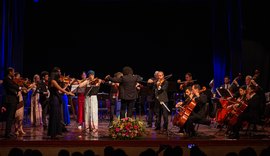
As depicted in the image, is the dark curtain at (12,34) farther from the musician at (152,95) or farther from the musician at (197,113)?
the musician at (197,113)

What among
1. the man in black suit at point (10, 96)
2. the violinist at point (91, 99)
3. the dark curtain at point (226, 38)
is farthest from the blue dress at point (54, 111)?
the dark curtain at point (226, 38)

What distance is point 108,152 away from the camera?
5590 millimetres

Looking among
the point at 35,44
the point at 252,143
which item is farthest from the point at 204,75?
the point at 252,143

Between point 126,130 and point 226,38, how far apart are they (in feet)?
29.3

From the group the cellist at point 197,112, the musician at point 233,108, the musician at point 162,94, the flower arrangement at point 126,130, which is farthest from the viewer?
the musician at point 162,94

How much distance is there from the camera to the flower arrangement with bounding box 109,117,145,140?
1002cm

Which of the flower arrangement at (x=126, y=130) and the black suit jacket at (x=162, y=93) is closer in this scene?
the flower arrangement at (x=126, y=130)

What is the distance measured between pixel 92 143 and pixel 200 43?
1092cm

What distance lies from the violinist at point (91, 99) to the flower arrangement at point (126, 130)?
1.45m

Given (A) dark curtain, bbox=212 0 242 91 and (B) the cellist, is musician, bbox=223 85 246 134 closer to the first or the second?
(B) the cellist

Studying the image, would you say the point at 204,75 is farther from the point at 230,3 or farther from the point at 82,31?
the point at 82,31

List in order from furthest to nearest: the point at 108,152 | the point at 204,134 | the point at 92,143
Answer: the point at 204,134, the point at 92,143, the point at 108,152

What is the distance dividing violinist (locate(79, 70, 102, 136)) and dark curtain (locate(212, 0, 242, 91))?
6993 millimetres

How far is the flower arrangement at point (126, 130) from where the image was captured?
10.0 meters
